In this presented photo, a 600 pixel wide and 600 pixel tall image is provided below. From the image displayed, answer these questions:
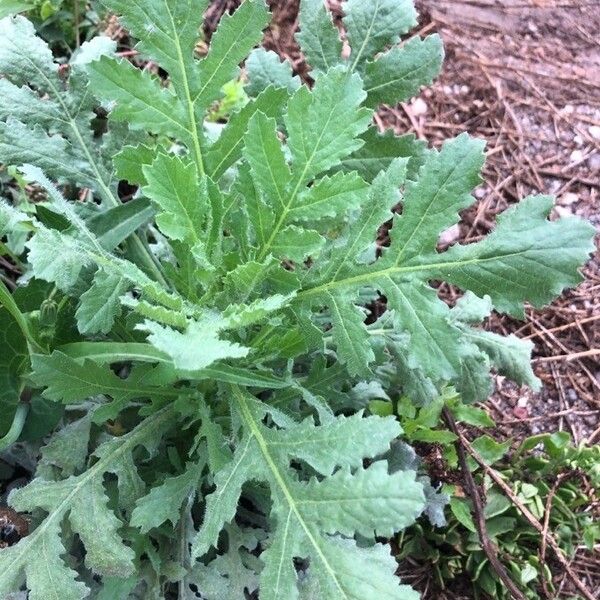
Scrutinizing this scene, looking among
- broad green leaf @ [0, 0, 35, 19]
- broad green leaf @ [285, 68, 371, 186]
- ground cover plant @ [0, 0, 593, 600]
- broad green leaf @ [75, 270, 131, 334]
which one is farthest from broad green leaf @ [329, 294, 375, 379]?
broad green leaf @ [0, 0, 35, 19]

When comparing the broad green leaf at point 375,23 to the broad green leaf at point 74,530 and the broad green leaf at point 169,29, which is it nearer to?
the broad green leaf at point 169,29

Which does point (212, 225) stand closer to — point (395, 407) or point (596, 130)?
point (395, 407)

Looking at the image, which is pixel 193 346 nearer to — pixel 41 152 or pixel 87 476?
pixel 87 476

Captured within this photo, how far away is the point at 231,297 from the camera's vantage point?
48.9 inches

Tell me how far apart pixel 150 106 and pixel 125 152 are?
0.09 meters

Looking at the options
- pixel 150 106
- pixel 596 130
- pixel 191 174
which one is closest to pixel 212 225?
pixel 191 174

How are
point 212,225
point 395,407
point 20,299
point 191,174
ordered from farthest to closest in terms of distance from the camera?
1. point 395,407
2. point 20,299
3. point 212,225
4. point 191,174

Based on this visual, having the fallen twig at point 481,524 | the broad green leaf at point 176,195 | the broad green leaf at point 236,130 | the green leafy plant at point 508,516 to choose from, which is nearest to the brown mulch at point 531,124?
the green leafy plant at point 508,516

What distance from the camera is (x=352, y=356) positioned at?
1.23 metres

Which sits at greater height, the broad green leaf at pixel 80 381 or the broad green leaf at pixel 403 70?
the broad green leaf at pixel 403 70

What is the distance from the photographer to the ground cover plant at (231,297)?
3.67 ft

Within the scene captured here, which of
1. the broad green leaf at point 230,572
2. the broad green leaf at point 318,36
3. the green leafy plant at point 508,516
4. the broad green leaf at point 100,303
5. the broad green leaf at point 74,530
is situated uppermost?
the broad green leaf at point 318,36

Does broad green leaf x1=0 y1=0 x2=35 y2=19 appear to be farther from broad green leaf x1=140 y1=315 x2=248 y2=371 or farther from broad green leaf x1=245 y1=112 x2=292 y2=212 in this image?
broad green leaf x1=140 y1=315 x2=248 y2=371

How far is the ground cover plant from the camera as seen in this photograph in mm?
1118
